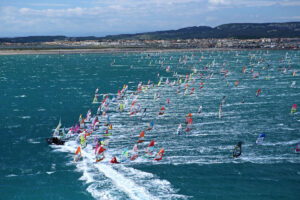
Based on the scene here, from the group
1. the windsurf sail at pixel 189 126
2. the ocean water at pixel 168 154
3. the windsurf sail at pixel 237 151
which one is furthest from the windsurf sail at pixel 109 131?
the windsurf sail at pixel 237 151

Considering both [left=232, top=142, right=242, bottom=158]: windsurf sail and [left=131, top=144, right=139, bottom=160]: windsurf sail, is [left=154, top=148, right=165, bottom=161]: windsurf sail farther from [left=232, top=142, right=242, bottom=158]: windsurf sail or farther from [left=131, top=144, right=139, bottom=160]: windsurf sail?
[left=232, top=142, right=242, bottom=158]: windsurf sail

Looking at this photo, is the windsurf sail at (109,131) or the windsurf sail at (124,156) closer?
the windsurf sail at (124,156)

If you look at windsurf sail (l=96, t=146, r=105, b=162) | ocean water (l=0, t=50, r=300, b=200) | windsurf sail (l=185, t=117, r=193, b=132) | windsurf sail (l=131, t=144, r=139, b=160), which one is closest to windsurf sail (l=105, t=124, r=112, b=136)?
ocean water (l=0, t=50, r=300, b=200)

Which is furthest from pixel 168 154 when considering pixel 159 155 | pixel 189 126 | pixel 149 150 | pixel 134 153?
pixel 189 126

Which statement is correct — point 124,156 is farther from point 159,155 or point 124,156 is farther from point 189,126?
point 189,126

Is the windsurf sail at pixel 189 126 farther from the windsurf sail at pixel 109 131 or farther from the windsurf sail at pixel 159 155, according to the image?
the windsurf sail at pixel 109 131

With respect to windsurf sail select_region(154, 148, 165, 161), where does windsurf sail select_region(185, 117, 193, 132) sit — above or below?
above

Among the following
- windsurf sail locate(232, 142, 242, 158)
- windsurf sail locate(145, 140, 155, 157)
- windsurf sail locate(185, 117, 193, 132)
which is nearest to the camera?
windsurf sail locate(232, 142, 242, 158)

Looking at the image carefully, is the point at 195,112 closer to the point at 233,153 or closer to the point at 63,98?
the point at 233,153

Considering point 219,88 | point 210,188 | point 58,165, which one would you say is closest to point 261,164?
point 210,188

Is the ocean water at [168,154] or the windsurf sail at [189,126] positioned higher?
the windsurf sail at [189,126]

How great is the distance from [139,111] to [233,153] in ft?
67.2

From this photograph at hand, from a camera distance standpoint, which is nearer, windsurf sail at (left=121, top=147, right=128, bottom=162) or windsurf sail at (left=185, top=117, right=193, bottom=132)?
windsurf sail at (left=121, top=147, right=128, bottom=162)

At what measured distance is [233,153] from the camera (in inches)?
1292
